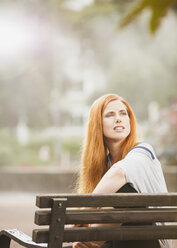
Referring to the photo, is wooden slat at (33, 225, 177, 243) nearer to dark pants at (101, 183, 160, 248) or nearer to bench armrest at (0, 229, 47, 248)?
dark pants at (101, 183, 160, 248)

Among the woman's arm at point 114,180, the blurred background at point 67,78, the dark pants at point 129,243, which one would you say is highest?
the blurred background at point 67,78

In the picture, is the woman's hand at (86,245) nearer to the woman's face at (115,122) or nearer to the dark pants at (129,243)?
the dark pants at (129,243)

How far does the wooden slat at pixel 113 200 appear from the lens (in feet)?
4.03

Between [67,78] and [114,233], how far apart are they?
32.7 ft

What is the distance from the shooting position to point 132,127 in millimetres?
1767

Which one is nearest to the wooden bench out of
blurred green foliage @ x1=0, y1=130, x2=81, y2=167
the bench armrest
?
the bench armrest

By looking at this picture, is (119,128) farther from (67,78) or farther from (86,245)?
(67,78)

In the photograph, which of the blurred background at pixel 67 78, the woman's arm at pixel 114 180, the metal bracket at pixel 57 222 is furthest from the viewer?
the blurred background at pixel 67 78

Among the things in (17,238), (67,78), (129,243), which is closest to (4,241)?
(17,238)

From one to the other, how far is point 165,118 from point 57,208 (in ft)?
32.0

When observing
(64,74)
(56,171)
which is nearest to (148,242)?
(56,171)

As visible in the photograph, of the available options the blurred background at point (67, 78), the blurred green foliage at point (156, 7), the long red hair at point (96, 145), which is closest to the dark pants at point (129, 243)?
the long red hair at point (96, 145)

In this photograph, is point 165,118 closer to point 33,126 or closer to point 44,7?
point 33,126

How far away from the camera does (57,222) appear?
1240 millimetres
